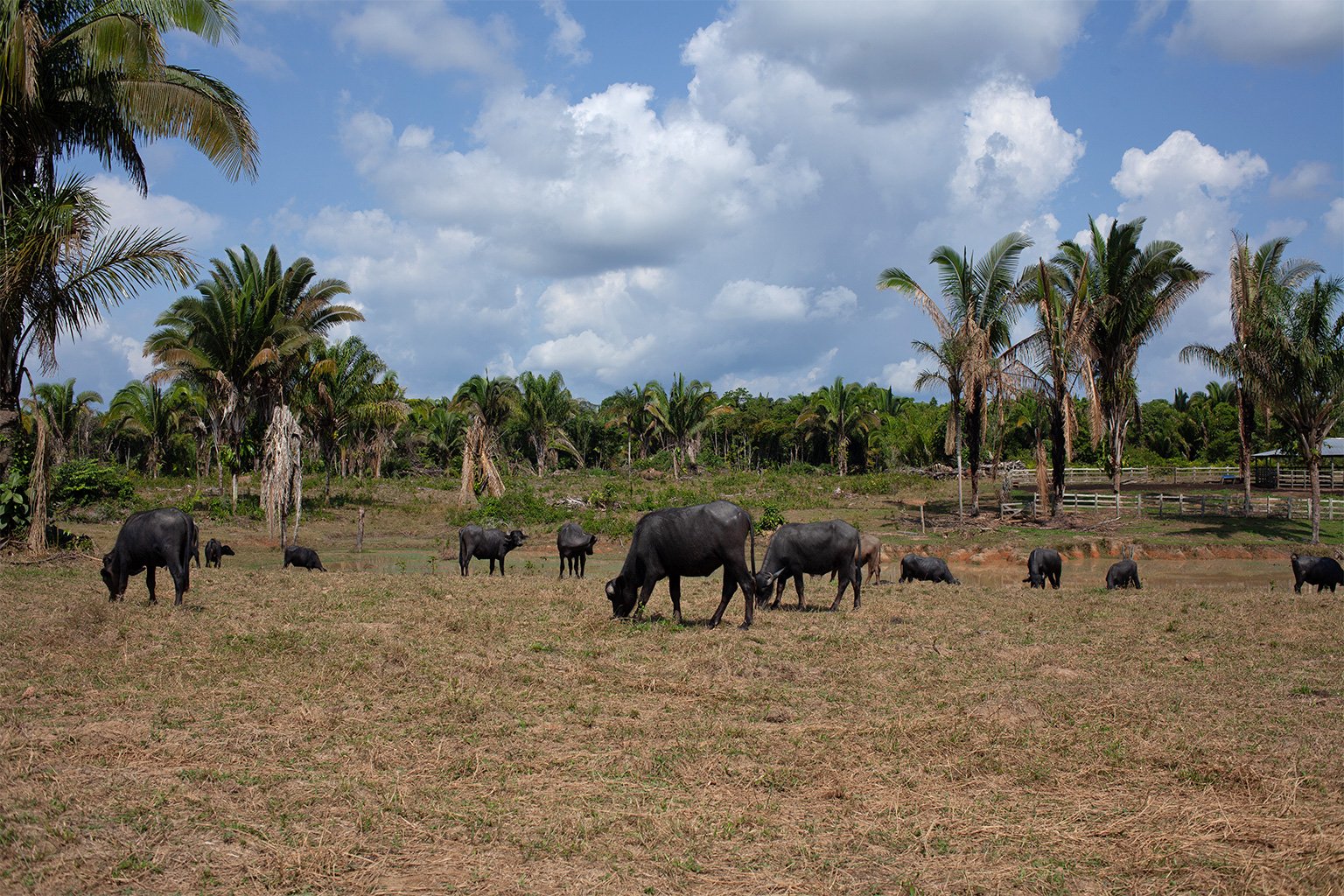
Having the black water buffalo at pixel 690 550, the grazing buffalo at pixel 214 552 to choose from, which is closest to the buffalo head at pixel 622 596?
the black water buffalo at pixel 690 550

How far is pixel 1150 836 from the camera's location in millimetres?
5652

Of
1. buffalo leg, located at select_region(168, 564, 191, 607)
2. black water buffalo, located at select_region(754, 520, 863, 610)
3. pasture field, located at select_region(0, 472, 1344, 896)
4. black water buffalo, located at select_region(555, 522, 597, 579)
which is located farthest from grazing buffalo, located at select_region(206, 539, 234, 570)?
black water buffalo, located at select_region(754, 520, 863, 610)

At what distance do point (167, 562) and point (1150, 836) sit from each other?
11.8 metres

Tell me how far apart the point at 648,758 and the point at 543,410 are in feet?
174

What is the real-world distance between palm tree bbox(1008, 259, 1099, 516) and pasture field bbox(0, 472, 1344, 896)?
75.4ft

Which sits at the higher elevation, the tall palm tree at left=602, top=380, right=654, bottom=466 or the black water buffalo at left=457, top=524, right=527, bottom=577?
the tall palm tree at left=602, top=380, right=654, bottom=466

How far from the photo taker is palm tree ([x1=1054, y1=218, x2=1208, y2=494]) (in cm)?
3494

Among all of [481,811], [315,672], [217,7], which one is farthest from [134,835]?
[217,7]

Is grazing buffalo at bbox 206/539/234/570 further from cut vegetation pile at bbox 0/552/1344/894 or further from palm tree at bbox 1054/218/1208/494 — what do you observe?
palm tree at bbox 1054/218/1208/494

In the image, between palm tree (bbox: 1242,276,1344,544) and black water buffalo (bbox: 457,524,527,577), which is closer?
black water buffalo (bbox: 457,524,527,577)

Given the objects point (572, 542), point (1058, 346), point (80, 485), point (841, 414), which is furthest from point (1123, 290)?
point (80, 485)

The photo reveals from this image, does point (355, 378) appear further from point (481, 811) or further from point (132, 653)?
point (481, 811)

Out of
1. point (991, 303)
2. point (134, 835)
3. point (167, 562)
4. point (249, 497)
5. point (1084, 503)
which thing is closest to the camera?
point (134, 835)

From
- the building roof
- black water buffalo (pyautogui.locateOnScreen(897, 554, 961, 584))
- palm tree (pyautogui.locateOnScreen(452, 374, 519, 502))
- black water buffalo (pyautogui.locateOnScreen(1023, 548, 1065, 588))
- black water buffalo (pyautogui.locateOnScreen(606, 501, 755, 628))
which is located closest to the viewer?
black water buffalo (pyautogui.locateOnScreen(606, 501, 755, 628))
